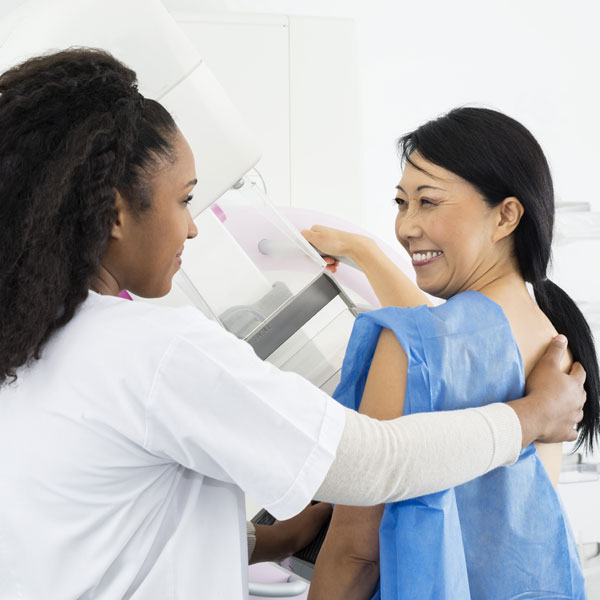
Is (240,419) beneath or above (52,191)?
beneath

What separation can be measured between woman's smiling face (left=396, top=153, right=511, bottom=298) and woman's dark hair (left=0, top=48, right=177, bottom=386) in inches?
19.1

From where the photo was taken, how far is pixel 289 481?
736 mm

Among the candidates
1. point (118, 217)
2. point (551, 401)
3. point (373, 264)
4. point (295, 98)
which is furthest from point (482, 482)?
point (295, 98)

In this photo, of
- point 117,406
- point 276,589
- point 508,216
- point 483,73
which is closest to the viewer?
point 117,406

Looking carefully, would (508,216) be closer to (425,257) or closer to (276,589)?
(425,257)

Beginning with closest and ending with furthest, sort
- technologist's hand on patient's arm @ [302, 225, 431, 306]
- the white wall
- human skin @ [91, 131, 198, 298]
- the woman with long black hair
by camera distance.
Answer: human skin @ [91, 131, 198, 298]
the woman with long black hair
technologist's hand on patient's arm @ [302, 225, 431, 306]
the white wall

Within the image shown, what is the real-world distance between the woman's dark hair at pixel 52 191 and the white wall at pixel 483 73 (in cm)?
194

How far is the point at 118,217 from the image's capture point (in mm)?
802

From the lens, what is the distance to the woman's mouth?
112 cm

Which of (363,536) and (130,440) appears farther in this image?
(363,536)

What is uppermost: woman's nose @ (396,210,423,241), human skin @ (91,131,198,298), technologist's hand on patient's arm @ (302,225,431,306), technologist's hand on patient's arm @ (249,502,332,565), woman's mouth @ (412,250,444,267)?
human skin @ (91,131,198,298)

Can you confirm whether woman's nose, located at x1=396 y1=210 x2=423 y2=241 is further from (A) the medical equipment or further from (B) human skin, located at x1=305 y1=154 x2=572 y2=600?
(A) the medical equipment

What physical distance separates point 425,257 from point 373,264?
7.1 inches

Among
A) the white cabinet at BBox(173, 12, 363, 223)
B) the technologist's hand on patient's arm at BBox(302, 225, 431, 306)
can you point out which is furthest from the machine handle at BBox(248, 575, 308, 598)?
the white cabinet at BBox(173, 12, 363, 223)
